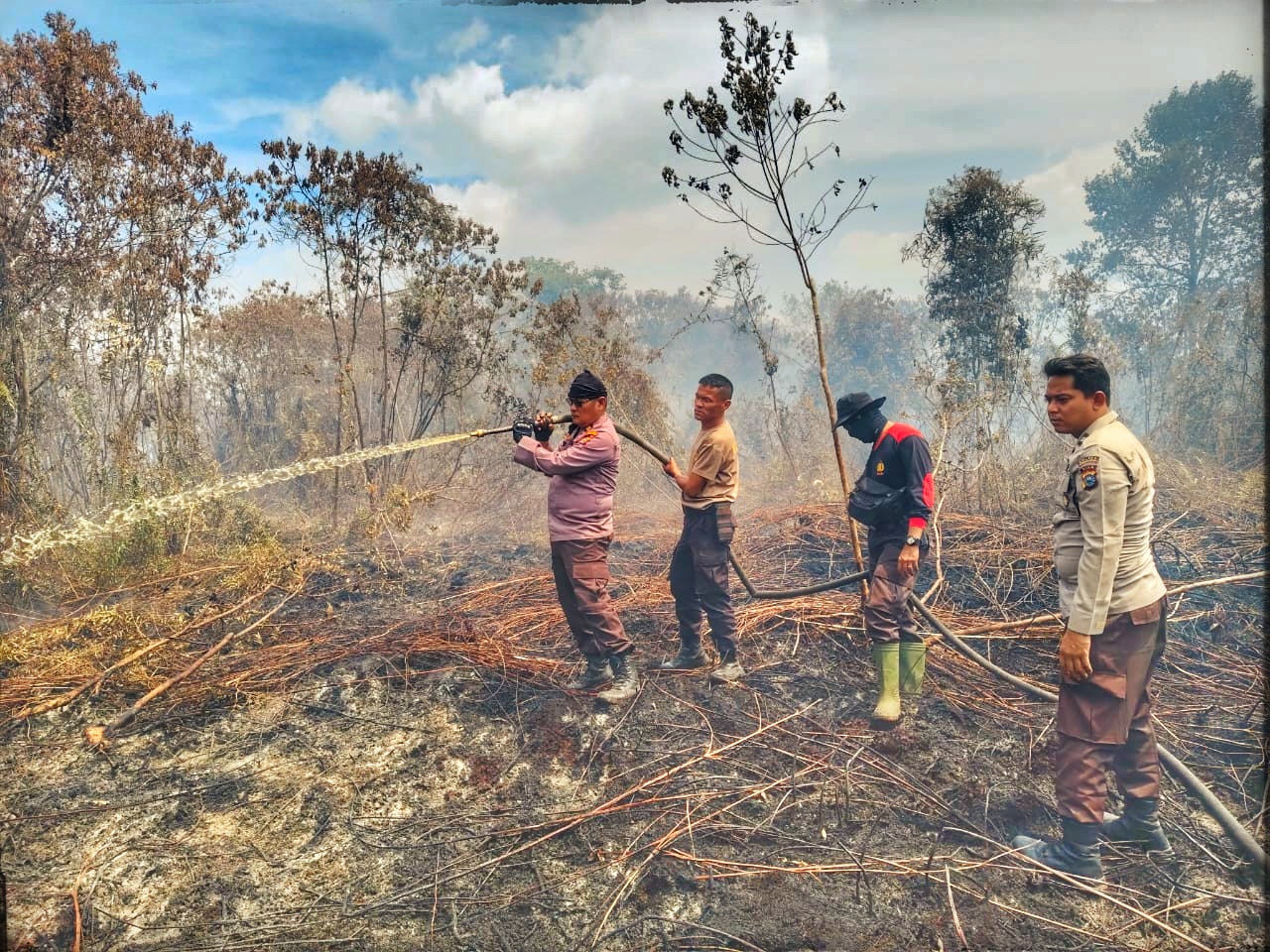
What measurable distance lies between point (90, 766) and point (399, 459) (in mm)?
6115

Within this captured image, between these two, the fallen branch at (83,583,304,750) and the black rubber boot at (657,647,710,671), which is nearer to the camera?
the fallen branch at (83,583,304,750)

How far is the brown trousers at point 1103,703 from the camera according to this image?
2.49 metres

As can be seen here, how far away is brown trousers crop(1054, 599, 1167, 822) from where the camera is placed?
2.49 m

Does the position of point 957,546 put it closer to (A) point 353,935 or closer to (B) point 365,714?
(B) point 365,714

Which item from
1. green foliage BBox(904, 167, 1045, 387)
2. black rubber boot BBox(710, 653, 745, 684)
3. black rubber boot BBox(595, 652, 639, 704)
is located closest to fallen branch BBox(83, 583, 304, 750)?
black rubber boot BBox(595, 652, 639, 704)

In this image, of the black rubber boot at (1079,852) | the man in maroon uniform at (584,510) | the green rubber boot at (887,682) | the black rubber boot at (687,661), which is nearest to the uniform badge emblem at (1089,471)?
the black rubber boot at (1079,852)

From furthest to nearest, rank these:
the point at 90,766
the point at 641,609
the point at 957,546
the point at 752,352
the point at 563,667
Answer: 1. the point at 752,352
2. the point at 957,546
3. the point at 641,609
4. the point at 563,667
5. the point at 90,766

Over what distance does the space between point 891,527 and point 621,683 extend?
6.01ft

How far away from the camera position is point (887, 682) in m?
3.66

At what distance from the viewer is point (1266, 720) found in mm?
3584

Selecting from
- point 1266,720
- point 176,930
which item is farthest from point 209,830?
point 1266,720

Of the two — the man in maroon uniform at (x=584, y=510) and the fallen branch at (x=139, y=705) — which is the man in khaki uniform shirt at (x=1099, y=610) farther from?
the fallen branch at (x=139, y=705)

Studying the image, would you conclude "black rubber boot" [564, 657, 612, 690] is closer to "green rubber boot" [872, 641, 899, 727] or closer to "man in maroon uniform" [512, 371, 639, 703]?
"man in maroon uniform" [512, 371, 639, 703]

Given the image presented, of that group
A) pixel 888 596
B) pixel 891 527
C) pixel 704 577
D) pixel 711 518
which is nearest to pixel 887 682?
pixel 888 596
